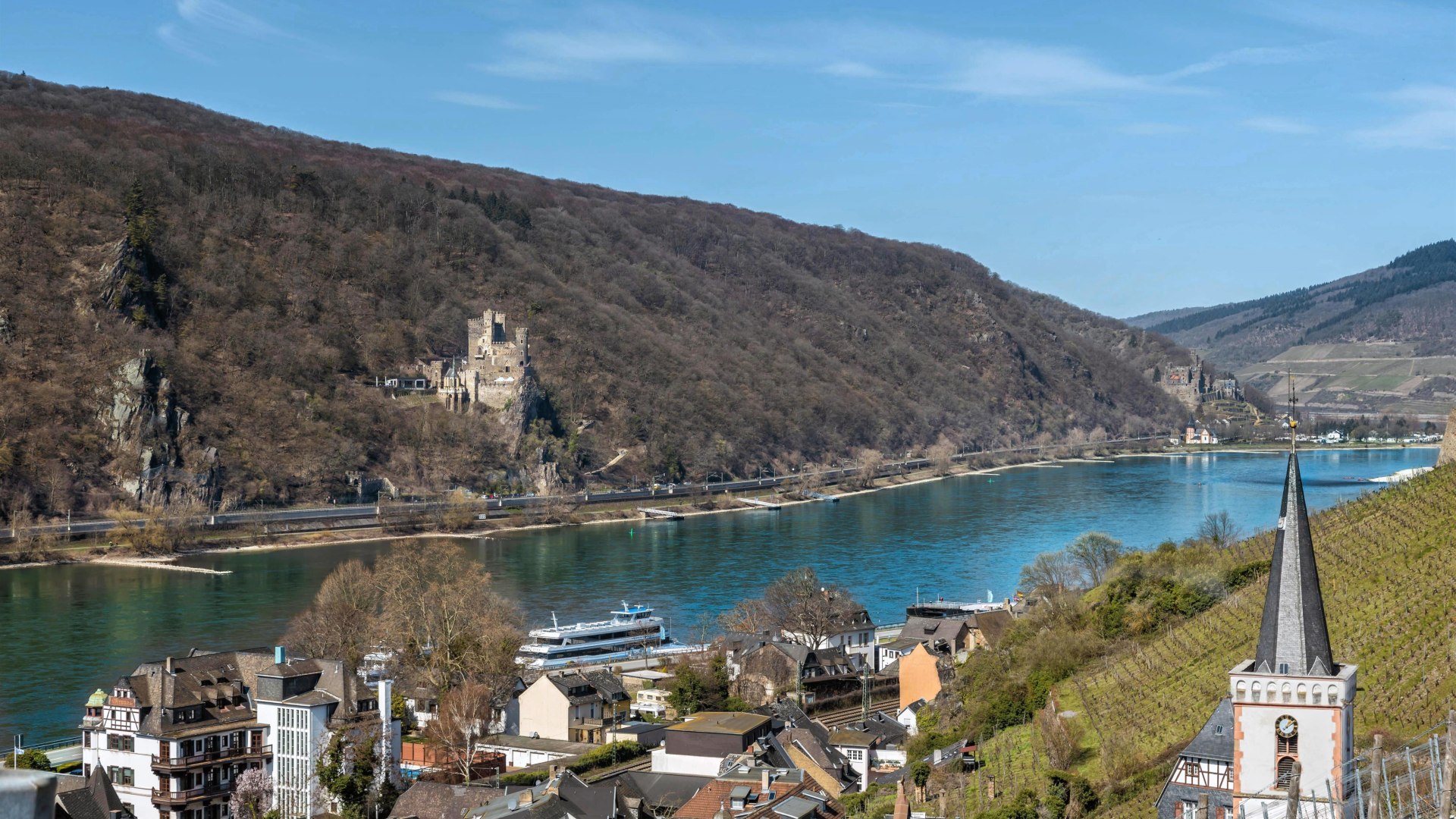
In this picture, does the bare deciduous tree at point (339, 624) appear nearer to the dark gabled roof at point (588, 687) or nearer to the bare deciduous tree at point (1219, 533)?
the dark gabled roof at point (588, 687)

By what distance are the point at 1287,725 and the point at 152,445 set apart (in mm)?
59148

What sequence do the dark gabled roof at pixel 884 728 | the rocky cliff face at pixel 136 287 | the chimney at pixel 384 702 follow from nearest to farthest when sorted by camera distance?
the chimney at pixel 384 702 → the dark gabled roof at pixel 884 728 → the rocky cliff face at pixel 136 287

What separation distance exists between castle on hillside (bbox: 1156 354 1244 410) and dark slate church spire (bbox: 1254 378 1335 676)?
15759 cm

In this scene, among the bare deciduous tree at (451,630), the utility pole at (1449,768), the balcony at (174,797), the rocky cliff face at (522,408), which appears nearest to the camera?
the utility pole at (1449,768)

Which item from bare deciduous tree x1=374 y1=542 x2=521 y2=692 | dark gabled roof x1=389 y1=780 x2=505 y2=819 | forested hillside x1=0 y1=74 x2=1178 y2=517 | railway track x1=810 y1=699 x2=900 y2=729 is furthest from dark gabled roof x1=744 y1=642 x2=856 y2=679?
forested hillside x1=0 y1=74 x2=1178 y2=517

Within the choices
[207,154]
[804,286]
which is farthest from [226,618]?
[804,286]

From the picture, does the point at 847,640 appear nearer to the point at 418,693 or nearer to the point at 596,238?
the point at 418,693

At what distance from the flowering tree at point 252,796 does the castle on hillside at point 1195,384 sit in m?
152

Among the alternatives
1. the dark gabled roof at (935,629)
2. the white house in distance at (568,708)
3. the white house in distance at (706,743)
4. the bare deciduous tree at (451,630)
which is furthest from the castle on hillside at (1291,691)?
the dark gabled roof at (935,629)

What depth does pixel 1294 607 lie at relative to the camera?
10922mm

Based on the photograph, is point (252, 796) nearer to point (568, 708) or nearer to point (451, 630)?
point (568, 708)

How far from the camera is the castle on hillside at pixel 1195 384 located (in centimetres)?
16638

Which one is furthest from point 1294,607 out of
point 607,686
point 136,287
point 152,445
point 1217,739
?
point 136,287

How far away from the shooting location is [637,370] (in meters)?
97.9
